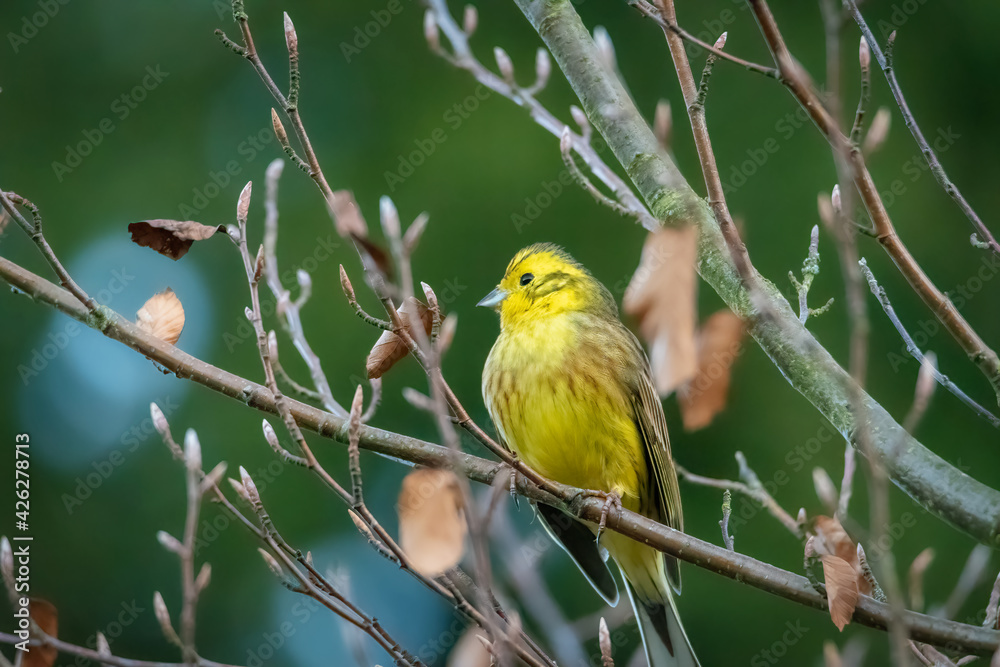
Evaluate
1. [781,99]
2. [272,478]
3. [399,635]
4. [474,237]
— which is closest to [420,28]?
[474,237]

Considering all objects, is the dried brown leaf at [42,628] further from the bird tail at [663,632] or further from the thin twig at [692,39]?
the bird tail at [663,632]

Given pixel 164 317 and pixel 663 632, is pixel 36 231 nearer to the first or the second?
pixel 164 317

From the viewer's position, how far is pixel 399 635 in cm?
192

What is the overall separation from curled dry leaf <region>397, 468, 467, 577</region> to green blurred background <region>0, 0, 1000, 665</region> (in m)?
3.80

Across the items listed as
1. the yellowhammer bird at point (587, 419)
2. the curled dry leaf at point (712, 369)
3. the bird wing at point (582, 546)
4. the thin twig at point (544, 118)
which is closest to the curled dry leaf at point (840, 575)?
the curled dry leaf at point (712, 369)

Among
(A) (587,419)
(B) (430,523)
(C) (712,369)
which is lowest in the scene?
(A) (587,419)

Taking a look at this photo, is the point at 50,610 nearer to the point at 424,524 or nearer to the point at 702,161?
the point at 424,524

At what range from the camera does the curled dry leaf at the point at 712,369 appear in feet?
4.17

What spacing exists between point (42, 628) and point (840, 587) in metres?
1.41

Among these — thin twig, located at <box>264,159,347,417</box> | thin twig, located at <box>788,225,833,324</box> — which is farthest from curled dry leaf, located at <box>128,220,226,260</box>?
thin twig, located at <box>788,225,833,324</box>

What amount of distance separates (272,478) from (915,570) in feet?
14.3

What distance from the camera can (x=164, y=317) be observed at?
2014mm

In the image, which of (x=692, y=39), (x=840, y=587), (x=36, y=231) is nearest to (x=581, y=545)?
(x=840, y=587)

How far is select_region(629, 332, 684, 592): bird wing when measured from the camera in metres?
3.21
